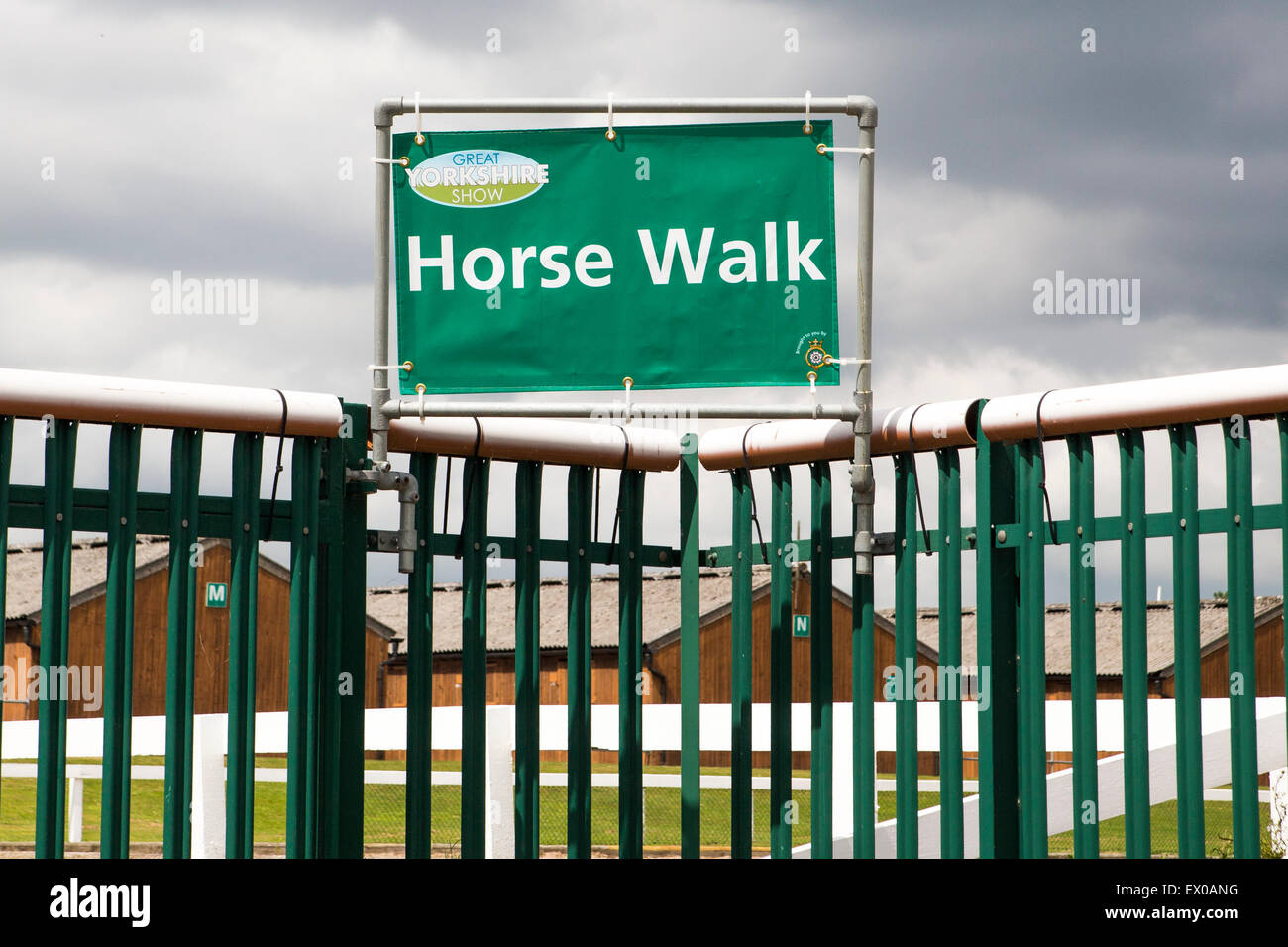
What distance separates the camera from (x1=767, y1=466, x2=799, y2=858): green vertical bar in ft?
21.0


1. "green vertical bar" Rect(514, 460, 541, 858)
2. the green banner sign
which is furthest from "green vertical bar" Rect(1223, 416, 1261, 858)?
"green vertical bar" Rect(514, 460, 541, 858)

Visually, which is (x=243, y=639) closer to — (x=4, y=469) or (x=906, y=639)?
(x=4, y=469)

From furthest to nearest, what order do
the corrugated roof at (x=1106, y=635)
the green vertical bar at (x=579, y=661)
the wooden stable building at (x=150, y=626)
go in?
the corrugated roof at (x=1106, y=635) → the wooden stable building at (x=150, y=626) → the green vertical bar at (x=579, y=661)

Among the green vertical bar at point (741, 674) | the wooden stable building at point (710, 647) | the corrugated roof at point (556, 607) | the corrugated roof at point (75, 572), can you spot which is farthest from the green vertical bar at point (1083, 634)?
the corrugated roof at point (75, 572)

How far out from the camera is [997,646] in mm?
5785

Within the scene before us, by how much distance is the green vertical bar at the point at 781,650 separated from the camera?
6410 mm

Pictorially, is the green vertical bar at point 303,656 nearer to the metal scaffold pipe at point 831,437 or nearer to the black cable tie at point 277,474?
the black cable tie at point 277,474

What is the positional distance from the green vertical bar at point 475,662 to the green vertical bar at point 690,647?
0.90m

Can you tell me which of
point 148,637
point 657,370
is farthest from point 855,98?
point 148,637

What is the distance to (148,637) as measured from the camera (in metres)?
35.3

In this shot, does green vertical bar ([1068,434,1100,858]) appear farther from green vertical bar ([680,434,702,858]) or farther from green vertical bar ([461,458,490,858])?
green vertical bar ([461,458,490,858])
